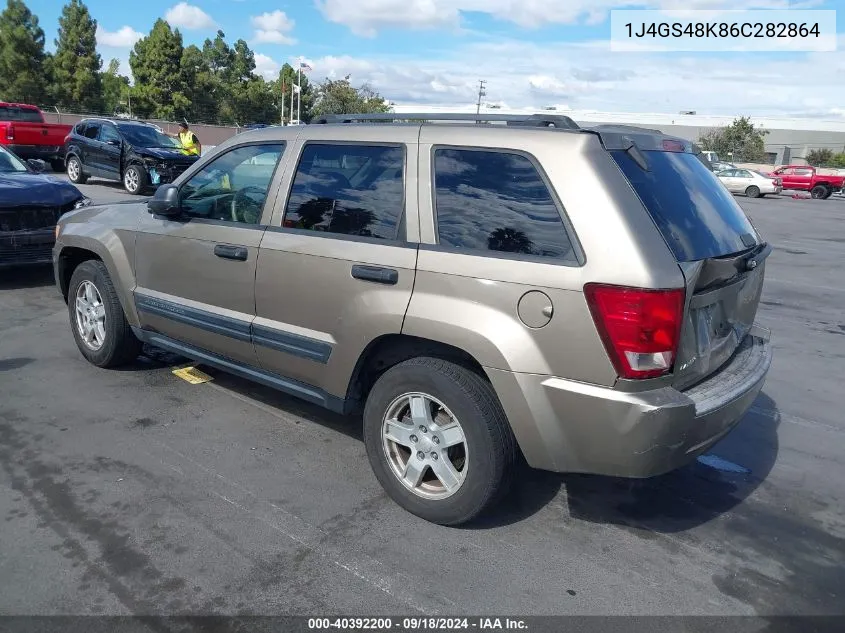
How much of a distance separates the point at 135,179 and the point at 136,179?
64mm

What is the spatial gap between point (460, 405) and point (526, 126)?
136cm

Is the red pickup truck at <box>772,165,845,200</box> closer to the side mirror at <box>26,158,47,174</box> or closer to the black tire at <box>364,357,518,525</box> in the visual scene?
the side mirror at <box>26,158,47,174</box>

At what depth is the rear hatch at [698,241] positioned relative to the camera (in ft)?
10.2

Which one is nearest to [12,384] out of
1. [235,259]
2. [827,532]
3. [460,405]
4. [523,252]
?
[235,259]

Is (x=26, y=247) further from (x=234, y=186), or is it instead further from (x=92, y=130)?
(x=92, y=130)

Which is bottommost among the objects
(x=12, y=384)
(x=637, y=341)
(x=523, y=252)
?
(x=12, y=384)

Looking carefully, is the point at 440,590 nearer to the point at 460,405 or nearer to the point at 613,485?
the point at 460,405

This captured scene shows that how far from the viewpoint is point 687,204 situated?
3.34 metres

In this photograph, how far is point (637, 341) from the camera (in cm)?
288

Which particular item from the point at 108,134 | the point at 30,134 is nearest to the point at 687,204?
the point at 108,134

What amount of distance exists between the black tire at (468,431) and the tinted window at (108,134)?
16.3 meters

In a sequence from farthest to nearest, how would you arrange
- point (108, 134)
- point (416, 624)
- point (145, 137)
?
point (108, 134) < point (145, 137) < point (416, 624)

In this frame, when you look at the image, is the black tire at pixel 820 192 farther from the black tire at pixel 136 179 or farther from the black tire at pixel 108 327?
the black tire at pixel 108 327

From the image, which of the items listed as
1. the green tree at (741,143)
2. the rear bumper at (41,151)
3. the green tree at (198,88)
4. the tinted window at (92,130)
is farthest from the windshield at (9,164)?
the green tree at (741,143)
